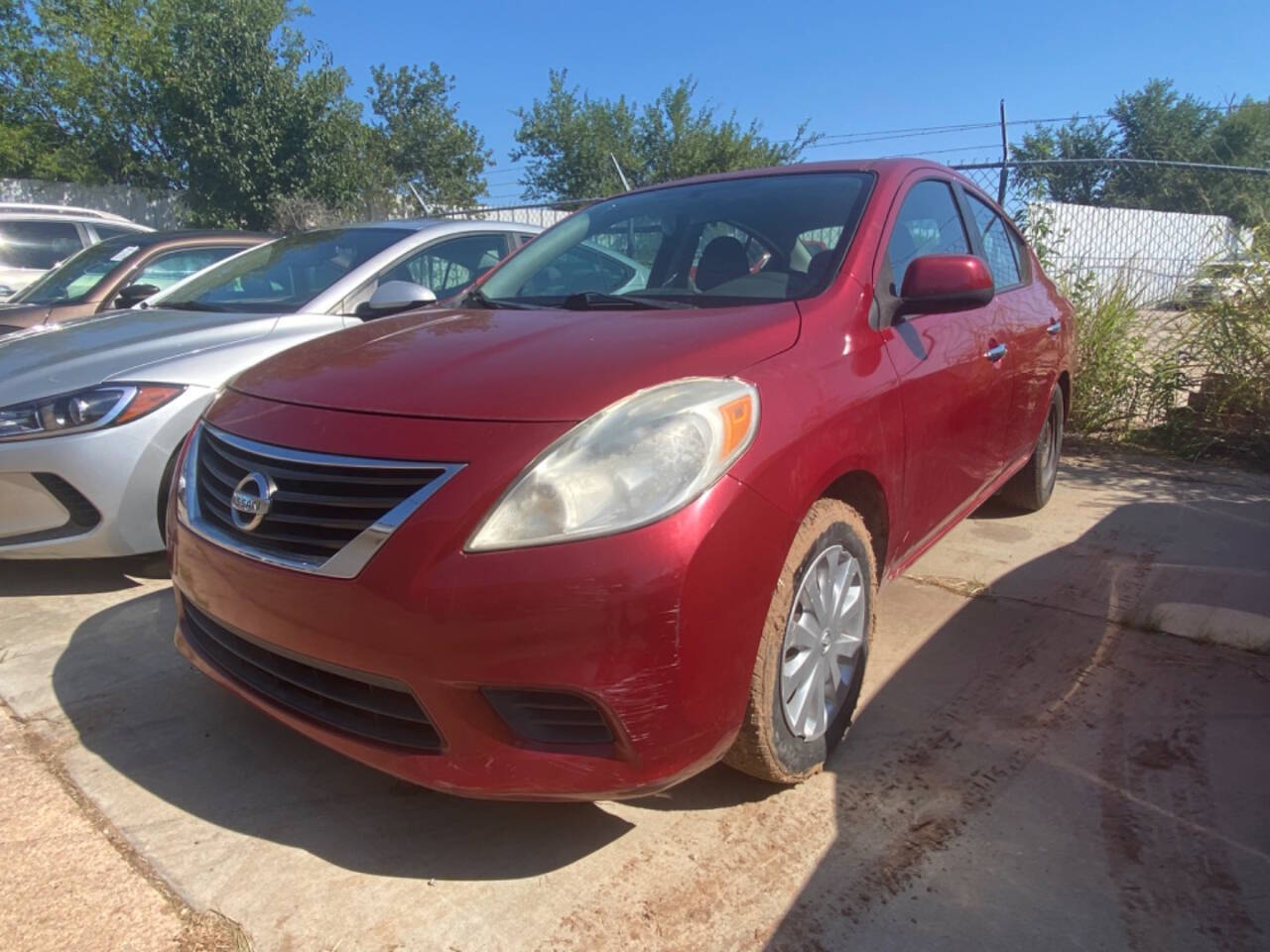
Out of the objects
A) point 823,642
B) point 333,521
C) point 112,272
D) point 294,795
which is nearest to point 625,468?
point 333,521

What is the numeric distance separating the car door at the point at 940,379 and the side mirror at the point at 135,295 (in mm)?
4112

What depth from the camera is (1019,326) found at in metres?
3.57

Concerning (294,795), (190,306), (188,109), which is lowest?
(294,795)

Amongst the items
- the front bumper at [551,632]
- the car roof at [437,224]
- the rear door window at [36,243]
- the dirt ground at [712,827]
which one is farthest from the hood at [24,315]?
the front bumper at [551,632]

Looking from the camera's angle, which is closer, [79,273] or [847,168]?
[847,168]

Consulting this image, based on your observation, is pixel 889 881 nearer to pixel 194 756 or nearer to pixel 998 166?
pixel 194 756

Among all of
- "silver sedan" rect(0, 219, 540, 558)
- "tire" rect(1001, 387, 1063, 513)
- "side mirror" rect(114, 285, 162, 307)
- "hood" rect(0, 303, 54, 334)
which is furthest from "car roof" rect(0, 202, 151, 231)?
"tire" rect(1001, 387, 1063, 513)

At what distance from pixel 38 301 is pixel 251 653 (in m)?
5.45

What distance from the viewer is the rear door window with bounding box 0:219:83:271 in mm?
8570

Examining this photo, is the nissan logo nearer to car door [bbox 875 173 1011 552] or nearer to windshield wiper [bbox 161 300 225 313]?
car door [bbox 875 173 1011 552]

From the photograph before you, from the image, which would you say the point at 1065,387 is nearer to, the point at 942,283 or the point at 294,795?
the point at 942,283

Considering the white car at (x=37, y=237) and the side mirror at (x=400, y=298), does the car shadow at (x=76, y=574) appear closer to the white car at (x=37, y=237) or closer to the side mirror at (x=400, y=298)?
the side mirror at (x=400, y=298)

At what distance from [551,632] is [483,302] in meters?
1.70

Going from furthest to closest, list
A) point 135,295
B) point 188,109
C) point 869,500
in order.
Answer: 1. point 188,109
2. point 135,295
3. point 869,500
